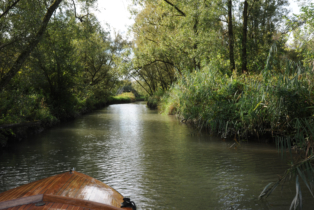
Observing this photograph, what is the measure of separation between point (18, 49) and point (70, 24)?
3.63 meters

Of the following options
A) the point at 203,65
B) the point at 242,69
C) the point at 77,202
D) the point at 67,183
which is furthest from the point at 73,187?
the point at 203,65

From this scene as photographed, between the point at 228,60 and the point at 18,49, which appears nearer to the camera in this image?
the point at 18,49

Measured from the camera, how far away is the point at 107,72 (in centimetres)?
3162

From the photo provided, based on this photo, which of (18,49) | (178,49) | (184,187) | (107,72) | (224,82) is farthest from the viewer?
(107,72)

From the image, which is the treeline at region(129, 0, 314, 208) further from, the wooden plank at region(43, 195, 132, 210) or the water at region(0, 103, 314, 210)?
the wooden plank at region(43, 195, 132, 210)

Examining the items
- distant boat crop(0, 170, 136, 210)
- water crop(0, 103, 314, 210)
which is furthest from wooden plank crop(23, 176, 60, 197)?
water crop(0, 103, 314, 210)

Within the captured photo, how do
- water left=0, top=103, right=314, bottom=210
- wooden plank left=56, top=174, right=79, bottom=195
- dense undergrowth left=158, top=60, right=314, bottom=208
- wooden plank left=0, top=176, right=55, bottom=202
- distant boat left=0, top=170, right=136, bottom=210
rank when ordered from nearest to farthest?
distant boat left=0, top=170, right=136, bottom=210
wooden plank left=0, top=176, right=55, bottom=202
wooden plank left=56, top=174, right=79, bottom=195
water left=0, top=103, right=314, bottom=210
dense undergrowth left=158, top=60, right=314, bottom=208

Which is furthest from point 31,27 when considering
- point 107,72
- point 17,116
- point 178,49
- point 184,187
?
point 107,72

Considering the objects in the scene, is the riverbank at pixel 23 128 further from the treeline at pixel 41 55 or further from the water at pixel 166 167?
the water at pixel 166 167

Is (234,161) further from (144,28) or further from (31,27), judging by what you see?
(144,28)

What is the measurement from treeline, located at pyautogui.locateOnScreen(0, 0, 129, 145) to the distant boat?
18.6 feet

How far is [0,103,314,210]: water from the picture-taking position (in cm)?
453

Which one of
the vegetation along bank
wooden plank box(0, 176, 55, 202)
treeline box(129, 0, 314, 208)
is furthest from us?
the vegetation along bank

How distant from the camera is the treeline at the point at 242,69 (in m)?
6.50
